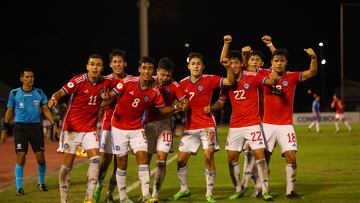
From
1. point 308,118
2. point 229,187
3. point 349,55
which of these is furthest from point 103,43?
point 229,187

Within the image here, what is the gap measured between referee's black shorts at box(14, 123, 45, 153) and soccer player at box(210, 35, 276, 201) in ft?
13.2

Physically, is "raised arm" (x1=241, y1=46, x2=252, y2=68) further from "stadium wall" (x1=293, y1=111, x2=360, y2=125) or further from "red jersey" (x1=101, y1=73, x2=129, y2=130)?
"stadium wall" (x1=293, y1=111, x2=360, y2=125)

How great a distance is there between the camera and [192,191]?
12.9 metres

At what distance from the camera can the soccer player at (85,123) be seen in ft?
35.4

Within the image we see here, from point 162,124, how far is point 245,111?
1.44 m

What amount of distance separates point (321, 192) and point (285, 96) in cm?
201

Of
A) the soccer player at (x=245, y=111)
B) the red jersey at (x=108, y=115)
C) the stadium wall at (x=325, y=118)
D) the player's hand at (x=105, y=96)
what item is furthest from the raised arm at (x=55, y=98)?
the stadium wall at (x=325, y=118)

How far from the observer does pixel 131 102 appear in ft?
36.0

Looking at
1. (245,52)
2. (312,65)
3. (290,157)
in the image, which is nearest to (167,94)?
(245,52)

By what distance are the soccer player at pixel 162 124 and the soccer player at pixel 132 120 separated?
492mm

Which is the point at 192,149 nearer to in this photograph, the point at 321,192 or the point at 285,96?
the point at 285,96

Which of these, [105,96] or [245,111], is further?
[245,111]

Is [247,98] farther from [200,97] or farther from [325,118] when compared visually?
[325,118]

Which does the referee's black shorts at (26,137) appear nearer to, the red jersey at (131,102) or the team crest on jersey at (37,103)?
the team crest on jersey at (37,103)
